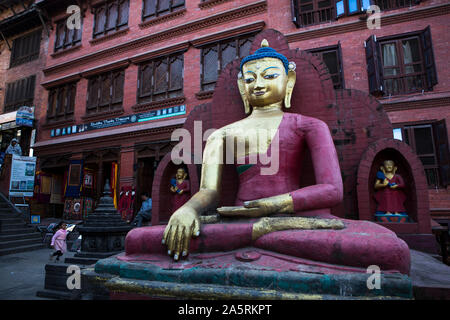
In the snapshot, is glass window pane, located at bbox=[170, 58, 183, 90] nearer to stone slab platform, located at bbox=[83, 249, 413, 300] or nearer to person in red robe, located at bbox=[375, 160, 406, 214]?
person in red robe, located at bbox=[375, 160, 406, 214]

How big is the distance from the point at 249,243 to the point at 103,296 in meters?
1.35

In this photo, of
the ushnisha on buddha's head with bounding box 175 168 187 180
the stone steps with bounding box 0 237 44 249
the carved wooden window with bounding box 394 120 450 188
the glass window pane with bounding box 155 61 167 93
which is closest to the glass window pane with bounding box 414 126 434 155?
the carved wooden window with bounding box 394 120 450 188

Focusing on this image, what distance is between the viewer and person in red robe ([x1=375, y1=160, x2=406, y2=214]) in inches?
134

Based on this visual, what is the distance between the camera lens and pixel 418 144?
318 inches

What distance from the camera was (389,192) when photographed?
11.3ft

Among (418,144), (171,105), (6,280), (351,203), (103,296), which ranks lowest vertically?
(6,280)

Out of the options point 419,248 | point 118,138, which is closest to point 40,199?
point 118,138

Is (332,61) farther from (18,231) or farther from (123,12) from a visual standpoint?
(18,231)

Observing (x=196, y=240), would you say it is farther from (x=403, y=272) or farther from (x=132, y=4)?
(x=132, y=4)

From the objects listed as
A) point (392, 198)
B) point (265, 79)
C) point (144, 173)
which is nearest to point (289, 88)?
point (265, 79)

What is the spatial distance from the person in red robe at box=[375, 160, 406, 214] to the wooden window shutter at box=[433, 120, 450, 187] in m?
5.46

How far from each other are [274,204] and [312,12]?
9190mm

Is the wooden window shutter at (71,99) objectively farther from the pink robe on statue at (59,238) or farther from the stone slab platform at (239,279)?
the stone slab platform at (239,279)

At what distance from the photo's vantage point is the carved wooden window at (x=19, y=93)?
14.3 metres
